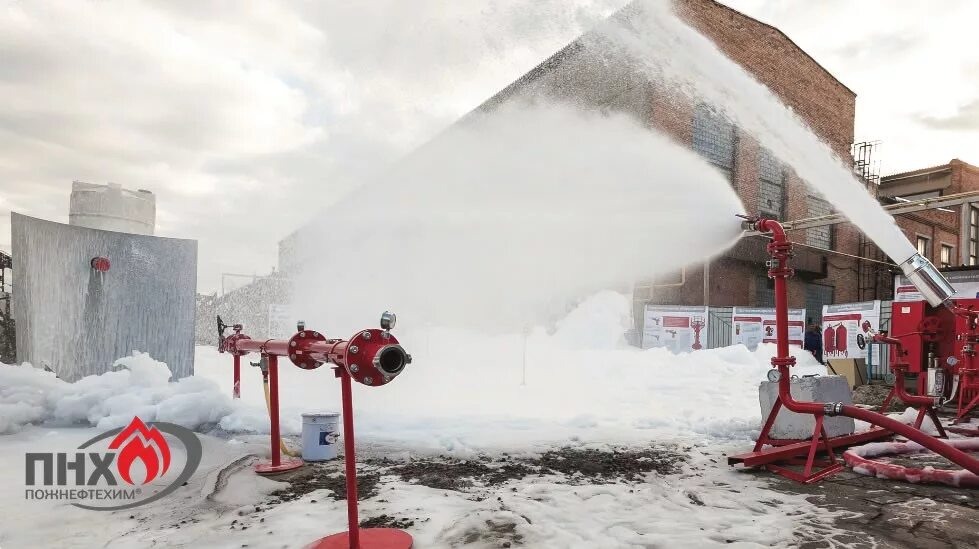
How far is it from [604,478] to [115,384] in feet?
17.5

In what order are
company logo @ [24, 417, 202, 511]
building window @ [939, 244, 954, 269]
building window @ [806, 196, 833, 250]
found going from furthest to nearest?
building window @ [939, 244, 954, 269]
building window @ [806, 196, 833, 250]
company logo @ [24, 417, 202, 511]

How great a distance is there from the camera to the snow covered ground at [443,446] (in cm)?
348

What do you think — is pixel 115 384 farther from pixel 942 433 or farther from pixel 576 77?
pixel 576 77

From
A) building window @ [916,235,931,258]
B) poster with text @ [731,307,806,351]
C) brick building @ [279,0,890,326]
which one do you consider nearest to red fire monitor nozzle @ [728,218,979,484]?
poster with text @ [731,307,806,351]

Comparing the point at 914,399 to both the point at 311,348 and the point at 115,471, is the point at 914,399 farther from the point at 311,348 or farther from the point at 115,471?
the point at 115,471

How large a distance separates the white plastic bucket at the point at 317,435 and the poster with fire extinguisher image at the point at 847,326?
13.8 meters

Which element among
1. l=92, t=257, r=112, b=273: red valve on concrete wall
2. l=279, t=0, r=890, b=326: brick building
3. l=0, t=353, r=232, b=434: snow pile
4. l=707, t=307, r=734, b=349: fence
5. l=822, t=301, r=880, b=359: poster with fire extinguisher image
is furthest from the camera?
l=279, t=0, r=890, b=326: brick building

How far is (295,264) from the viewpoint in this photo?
1234cm

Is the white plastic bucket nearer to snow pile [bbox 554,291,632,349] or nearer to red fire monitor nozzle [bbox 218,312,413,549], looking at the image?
red fire monitor nozzle [bbox 218,312,413,549]

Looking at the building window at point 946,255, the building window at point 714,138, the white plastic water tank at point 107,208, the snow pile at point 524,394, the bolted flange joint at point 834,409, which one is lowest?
the snow pile at point 524,394

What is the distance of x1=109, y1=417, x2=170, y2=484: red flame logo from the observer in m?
4.64

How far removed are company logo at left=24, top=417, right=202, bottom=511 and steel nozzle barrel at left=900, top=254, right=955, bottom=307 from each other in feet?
21.1

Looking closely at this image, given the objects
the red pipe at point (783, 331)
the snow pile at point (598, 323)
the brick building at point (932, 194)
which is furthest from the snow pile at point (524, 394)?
the brick building at point (932, 194)

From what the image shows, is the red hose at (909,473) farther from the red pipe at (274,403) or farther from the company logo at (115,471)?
the company logo at (115,471)
